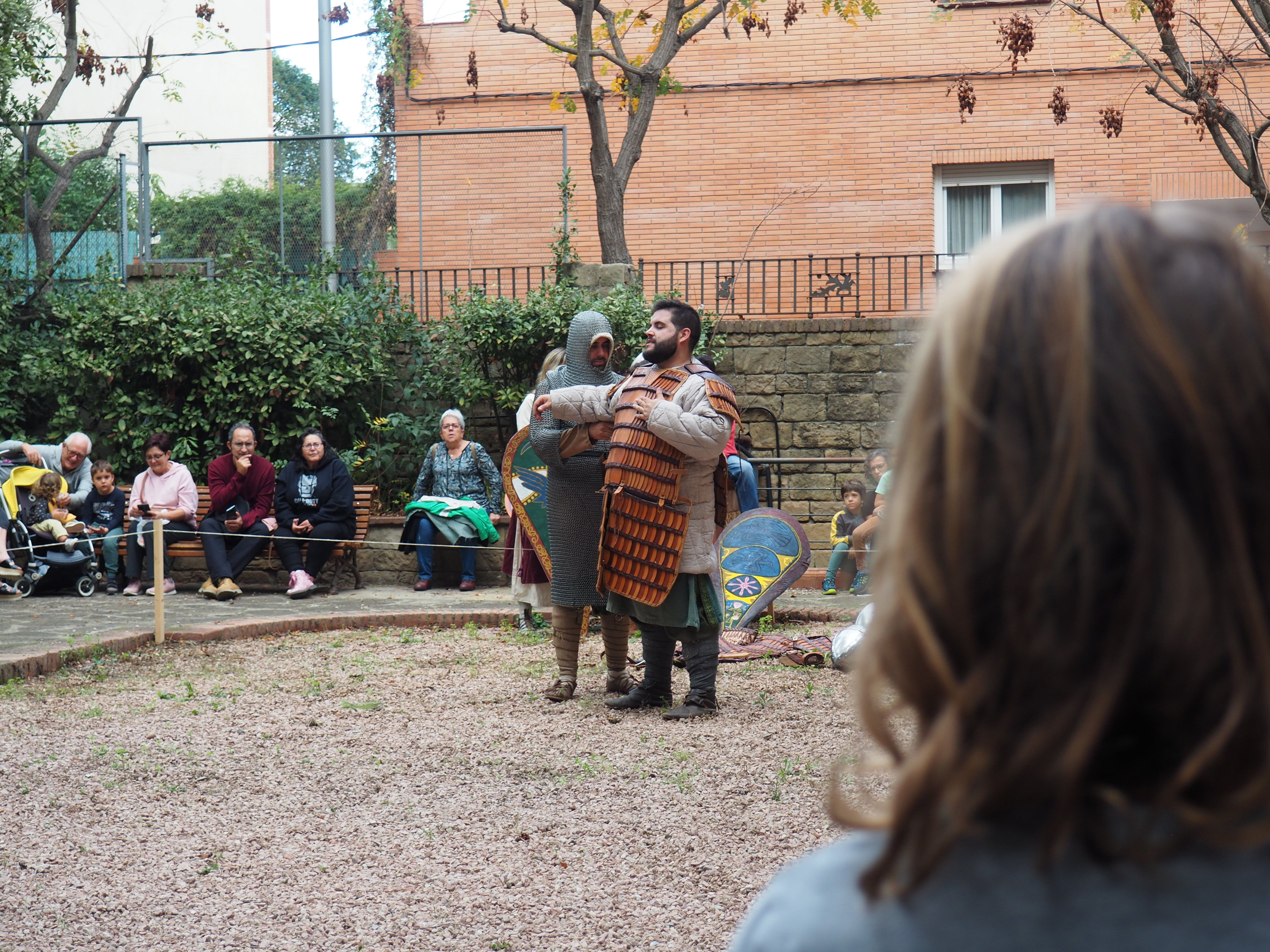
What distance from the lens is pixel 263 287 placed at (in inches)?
520

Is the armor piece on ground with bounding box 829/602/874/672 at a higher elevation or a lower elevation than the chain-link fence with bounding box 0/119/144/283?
lower

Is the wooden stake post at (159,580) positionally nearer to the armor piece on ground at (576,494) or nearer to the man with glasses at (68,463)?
the armor piece on ground at (576,494)

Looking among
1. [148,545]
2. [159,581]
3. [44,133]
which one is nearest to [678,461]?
[159,581]

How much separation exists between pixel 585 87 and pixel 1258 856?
13.7 metres

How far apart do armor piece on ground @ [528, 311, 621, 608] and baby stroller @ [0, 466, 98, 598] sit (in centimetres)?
601

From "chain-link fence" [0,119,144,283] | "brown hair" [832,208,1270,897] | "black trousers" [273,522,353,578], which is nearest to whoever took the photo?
"brown hair" [832,208,1270,897]

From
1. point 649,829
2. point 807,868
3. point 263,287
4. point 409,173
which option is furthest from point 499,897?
point 409,173

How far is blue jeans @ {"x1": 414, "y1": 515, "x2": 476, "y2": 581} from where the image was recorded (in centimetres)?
1089

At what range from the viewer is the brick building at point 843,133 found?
55.7ft

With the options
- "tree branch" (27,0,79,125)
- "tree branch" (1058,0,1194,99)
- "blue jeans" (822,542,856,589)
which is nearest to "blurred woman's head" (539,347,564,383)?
"blue jeans" (822,542,856,589)

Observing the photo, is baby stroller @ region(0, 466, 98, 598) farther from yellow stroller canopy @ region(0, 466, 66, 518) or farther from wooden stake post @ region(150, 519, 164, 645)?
wooden stake post @ region(150, 519, 164, 645)

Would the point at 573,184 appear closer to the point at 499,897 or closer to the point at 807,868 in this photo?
the point at 499,897

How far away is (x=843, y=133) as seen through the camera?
57.6 ft

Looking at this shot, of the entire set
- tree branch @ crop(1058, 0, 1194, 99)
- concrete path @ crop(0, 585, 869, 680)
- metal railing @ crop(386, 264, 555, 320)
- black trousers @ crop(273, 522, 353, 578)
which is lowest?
concrete path @ crop(0, 585, 869, 680)
